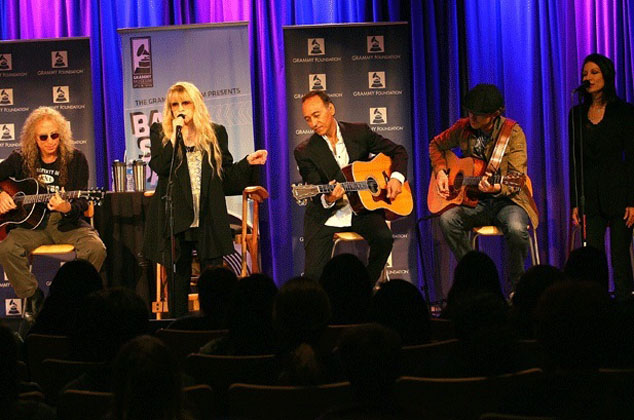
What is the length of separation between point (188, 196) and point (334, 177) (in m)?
1.19

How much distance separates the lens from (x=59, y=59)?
7.61 meters

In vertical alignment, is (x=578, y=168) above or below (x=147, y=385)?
Result: above

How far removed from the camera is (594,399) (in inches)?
92.8

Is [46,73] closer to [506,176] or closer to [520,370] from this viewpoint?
[506,176]

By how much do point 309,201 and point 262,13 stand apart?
2356 mm

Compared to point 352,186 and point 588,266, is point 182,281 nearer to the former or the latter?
point 352,186

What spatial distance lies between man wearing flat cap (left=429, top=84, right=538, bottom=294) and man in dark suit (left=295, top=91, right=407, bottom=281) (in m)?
0.49

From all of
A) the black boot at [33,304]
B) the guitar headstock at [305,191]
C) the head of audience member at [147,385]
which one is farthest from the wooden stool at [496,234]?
the head of audience member at [147,385]

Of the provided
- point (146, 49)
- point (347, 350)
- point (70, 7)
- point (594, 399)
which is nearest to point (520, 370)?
point (594, 399)

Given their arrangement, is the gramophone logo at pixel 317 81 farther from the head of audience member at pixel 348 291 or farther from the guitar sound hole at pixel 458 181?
the head of audience member at pixel 348 291

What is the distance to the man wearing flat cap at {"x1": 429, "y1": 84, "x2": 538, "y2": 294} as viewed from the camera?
6.35 metres

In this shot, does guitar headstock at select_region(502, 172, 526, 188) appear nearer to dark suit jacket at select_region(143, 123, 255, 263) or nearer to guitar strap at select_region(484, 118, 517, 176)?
guitar strap at select_region(484, 118, 517, 176)

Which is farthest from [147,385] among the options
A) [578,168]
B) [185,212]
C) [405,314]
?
[578,168]

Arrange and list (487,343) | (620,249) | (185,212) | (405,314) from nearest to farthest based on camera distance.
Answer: (487,343) < (405,314) < (185,212) < (620,249)
